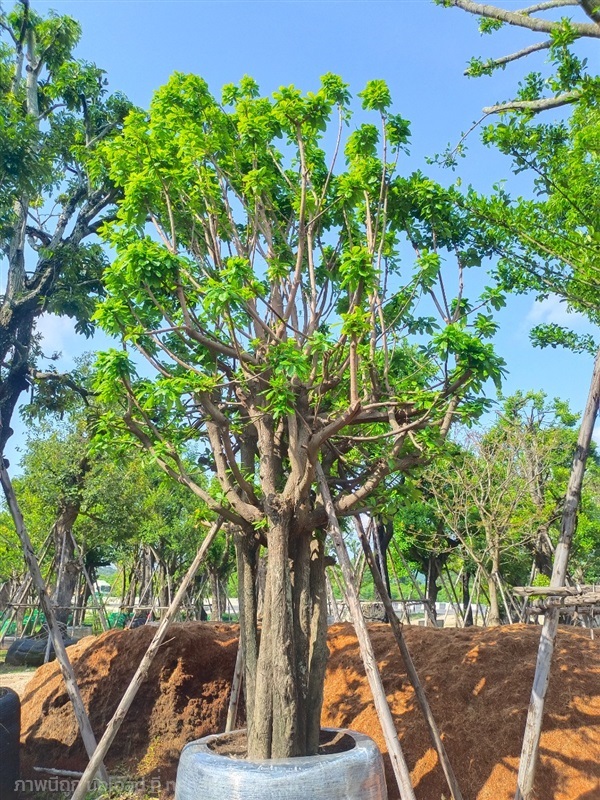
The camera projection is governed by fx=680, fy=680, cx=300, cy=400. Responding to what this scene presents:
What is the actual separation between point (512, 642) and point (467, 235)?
5191 mm

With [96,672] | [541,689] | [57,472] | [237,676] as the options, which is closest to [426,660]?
[237,676]

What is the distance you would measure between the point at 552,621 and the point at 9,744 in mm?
5926

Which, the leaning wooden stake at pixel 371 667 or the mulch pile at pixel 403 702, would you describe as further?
the mulch pile at pixel 403 702

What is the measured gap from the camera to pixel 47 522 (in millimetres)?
26125

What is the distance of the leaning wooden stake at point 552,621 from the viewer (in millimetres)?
5965

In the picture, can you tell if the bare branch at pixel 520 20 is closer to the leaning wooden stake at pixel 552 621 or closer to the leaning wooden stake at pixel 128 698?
the leaning wooden stake at pixel 552 621

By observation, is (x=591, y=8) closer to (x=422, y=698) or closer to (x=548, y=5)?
(x=548, y=5)

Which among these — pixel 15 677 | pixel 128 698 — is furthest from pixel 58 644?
pixel 15 677

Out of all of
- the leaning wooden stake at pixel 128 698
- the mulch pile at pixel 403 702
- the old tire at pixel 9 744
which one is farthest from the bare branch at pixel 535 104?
the old tire at pixel 9 744

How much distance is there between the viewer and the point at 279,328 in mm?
7793

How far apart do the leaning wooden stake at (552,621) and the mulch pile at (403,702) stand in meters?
0.91

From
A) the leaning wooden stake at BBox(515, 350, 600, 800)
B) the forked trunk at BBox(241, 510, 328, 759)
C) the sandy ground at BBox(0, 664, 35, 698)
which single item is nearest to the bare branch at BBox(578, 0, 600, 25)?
the leaning wooden stake at BBox(515, 350, 600, 800)

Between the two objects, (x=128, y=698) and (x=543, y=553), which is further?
(x=543, y=553)

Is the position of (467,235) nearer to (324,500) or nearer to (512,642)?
(324,500)
